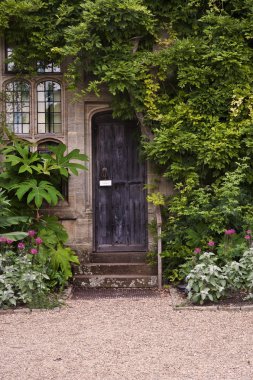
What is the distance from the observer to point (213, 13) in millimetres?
9336

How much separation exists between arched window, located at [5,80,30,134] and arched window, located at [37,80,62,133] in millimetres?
203

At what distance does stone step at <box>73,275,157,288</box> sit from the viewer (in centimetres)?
920

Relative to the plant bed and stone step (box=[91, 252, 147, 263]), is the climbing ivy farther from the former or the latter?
the plant bed

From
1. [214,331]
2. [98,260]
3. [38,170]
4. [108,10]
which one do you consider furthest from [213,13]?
[214,331]

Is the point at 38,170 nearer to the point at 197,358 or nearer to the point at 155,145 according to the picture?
the point at 155,145

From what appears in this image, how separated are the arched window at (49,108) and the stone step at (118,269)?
7.90 feet

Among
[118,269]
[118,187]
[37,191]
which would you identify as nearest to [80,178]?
[118,187]

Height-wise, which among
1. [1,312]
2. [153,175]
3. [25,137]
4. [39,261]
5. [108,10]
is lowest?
[1,312]

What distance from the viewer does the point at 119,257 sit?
9859 mm

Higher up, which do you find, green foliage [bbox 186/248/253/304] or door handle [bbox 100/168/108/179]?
door handle [bbox 100/168/108/179]

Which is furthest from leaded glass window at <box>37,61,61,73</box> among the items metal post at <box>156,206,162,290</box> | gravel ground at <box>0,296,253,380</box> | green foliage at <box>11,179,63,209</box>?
gravel ground at <box>0,296,253,380</box>

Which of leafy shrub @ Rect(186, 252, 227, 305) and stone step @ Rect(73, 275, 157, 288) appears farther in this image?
stone step @ Rect(73, 275, 157, 288)

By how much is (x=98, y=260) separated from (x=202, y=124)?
278 cm

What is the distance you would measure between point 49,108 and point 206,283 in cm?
442
